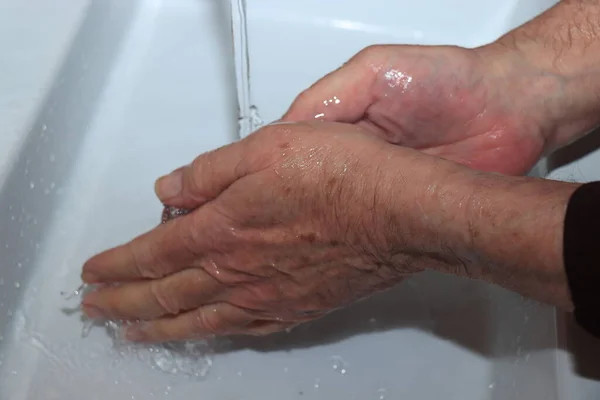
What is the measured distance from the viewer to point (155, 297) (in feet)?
2.18

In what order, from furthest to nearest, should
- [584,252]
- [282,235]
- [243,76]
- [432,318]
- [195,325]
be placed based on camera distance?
[243,76], [432,318], [195,325], [282,235], [584,252]

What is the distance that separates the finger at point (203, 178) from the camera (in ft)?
1.94

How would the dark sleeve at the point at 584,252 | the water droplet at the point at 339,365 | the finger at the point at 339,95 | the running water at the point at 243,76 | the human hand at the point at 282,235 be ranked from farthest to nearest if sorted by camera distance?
the running water at the point at 243,76 < the water droplet at the point at 339,365 < the finger at the point at 339,95 < the human hand at the point at 282,235 < the dark sleeve at the point at 584,252

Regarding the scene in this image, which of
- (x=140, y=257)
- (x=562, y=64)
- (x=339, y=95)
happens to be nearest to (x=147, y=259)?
(x=140, y=257)

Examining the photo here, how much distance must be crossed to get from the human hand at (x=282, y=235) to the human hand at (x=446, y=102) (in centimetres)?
8

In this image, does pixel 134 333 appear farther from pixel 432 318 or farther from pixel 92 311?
pixel 432 318

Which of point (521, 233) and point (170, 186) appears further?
point (170, 186)

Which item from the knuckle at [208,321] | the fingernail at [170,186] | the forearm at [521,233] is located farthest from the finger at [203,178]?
the forearm at [521,233]

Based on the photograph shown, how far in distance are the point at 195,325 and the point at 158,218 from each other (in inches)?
7.5

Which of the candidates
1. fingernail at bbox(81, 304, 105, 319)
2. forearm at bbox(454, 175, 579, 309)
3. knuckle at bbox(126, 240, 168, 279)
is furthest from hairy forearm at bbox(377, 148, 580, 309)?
fingernail at bbox(81, 304, 105, 319)

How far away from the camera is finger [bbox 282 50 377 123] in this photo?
2.09ft

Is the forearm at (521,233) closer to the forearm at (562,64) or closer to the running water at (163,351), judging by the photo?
the forearm at (562,64)

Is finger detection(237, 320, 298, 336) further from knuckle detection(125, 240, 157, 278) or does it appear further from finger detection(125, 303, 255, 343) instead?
knuckle detection(125, 240, 157, 278)

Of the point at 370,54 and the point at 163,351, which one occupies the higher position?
the point at 370,54
